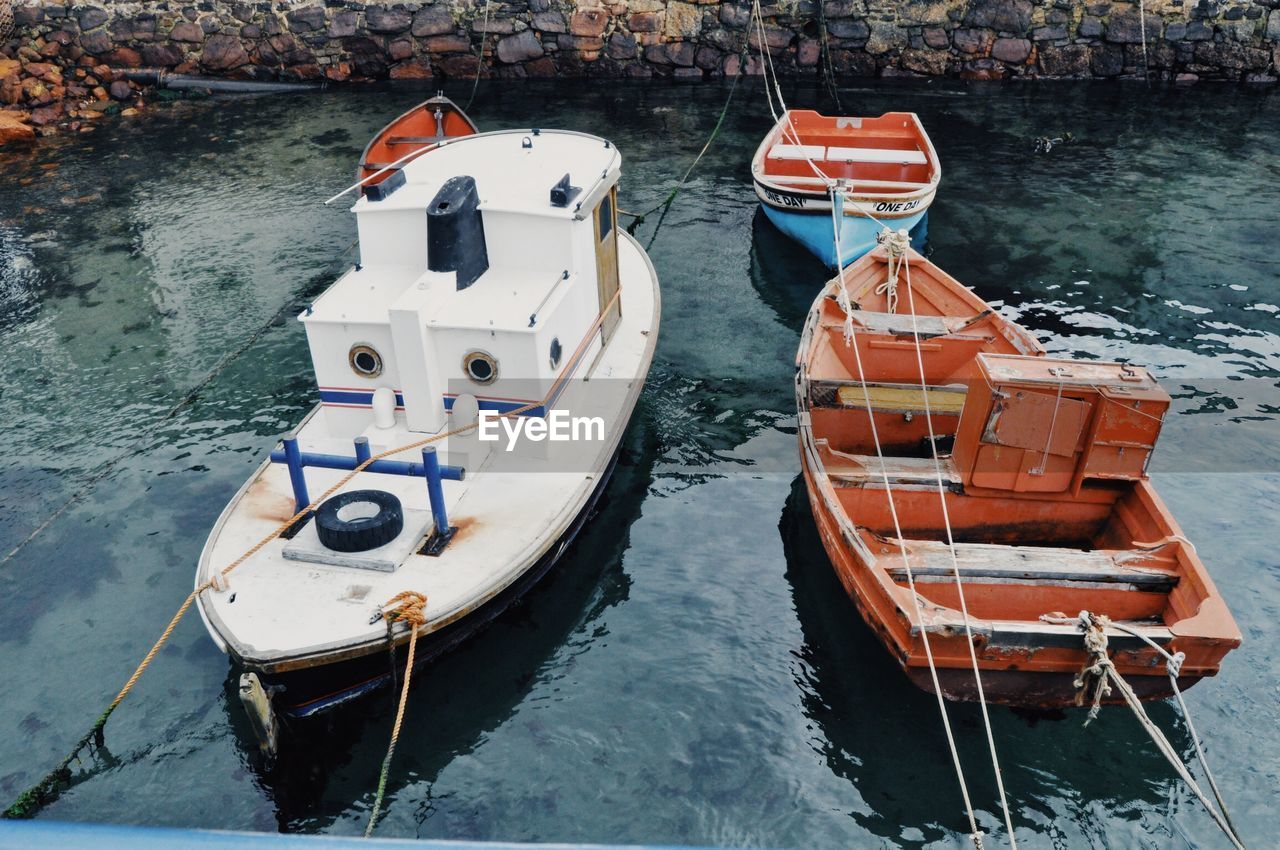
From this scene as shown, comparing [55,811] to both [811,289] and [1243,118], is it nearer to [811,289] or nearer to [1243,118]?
[811,289]

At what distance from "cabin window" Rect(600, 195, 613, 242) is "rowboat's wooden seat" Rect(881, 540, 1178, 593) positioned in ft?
15.3

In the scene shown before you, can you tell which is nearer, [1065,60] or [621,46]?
[1065,60]

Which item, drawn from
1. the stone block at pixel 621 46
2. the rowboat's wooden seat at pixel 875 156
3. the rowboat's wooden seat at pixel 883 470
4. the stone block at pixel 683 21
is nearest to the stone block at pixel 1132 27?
the stone block at pixel 683 21

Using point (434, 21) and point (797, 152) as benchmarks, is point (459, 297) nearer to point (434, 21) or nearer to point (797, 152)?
point (797, 152)

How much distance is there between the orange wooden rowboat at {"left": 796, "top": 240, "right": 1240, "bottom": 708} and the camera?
6.51 metres

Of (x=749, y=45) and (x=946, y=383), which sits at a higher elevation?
(x=749, y=45)

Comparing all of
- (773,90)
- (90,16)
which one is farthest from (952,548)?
(90,16)

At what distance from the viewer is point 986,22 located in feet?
72.4

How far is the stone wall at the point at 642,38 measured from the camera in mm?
21812

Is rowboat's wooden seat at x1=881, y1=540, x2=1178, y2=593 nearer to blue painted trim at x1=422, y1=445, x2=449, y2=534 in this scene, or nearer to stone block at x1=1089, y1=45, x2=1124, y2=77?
blue painted trim at x1=422, y1=445, x2=449, y2=534

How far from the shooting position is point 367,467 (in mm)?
7973

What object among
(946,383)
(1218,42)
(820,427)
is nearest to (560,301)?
(820,427)

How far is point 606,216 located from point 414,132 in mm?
7927

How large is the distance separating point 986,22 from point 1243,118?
602cm
